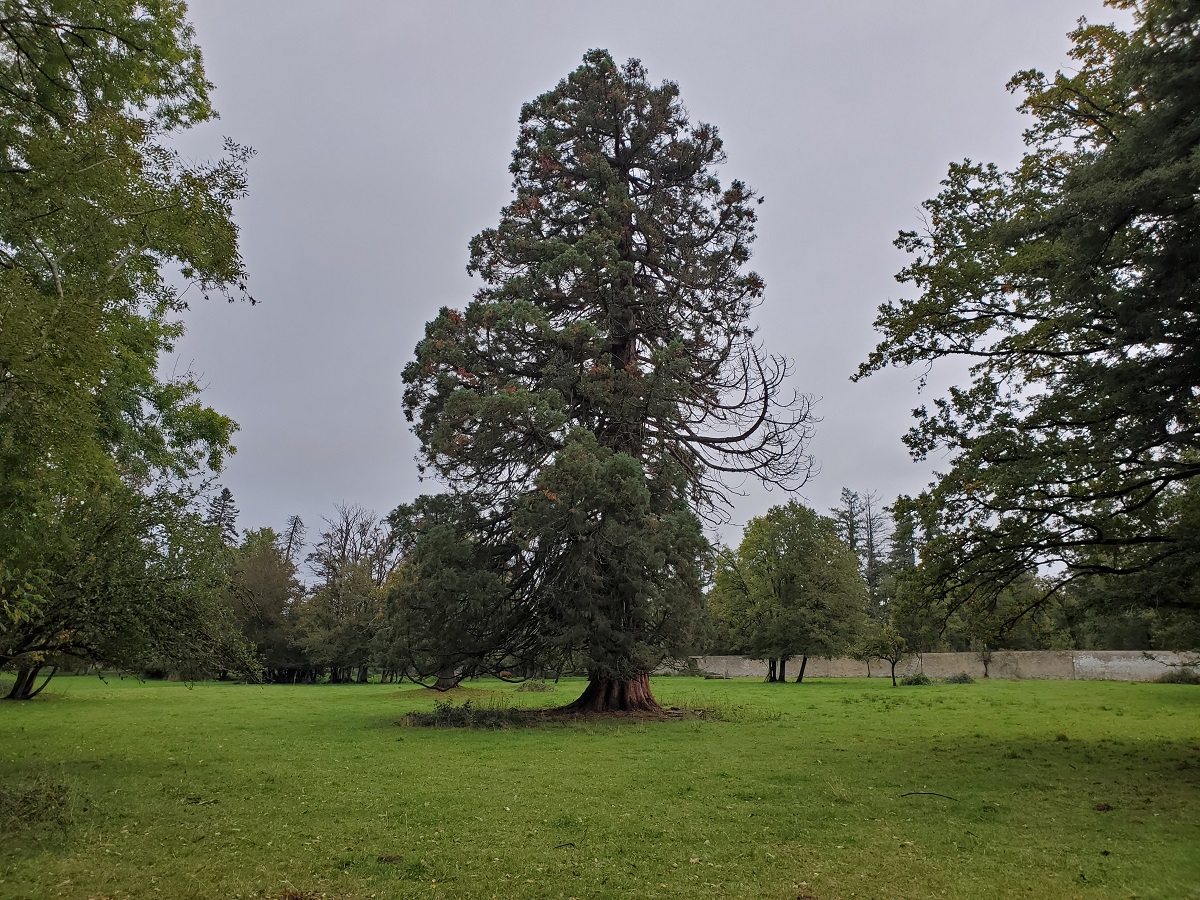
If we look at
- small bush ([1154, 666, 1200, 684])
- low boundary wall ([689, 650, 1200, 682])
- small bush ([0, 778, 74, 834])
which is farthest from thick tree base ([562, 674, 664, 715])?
small bush ([1154, 666, 1200, 684])

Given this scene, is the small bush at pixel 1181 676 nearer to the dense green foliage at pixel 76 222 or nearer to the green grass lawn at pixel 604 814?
the green grass lawn at pixel 604 814

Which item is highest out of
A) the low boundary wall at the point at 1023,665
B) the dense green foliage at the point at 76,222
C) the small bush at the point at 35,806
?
the dense green foliage at the point at 76,222

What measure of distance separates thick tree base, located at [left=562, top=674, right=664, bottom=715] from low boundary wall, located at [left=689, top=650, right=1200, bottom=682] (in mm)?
18333

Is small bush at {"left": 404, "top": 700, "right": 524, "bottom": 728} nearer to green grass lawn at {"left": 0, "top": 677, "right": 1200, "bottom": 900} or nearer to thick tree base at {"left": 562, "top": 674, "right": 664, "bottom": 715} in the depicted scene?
thick tree base at {"left": 562, "top": 674, "right": 664, "bottom": 715}

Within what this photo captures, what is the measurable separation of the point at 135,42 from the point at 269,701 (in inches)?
1032

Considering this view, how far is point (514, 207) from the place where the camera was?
19859 millimetres

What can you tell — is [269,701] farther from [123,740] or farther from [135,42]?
[135,42]

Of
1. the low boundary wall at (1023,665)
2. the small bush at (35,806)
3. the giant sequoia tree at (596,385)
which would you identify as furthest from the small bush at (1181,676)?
the small bush at (35,806)

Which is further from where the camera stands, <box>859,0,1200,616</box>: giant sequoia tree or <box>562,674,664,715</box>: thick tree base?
<box>562,674,664,715</box>: thick tree base

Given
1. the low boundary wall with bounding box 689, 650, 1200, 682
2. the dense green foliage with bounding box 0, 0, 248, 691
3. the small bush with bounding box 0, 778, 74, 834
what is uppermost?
the dense green foliage with bounding box 0, 0, 248, 691

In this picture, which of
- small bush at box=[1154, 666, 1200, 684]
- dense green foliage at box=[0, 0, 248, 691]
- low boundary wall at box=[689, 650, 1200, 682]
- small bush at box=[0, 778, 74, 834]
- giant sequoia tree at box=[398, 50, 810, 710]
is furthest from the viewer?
low boundary wall at box=[689, 650, 1200, 682]

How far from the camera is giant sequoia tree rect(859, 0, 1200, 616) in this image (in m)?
6.77

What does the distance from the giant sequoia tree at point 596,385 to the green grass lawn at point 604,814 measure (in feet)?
9.69

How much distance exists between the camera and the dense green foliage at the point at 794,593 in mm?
38281
